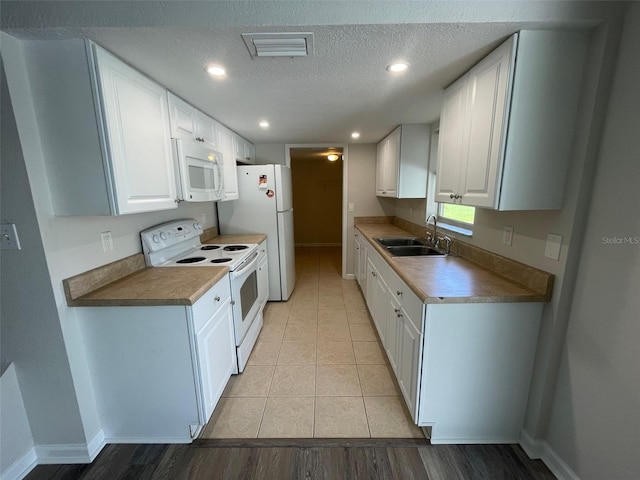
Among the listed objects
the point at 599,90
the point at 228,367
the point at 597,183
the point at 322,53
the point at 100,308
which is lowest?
the point at 228,367

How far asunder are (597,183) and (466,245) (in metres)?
0.97

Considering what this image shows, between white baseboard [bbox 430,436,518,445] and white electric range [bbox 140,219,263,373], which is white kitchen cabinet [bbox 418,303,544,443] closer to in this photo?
white baseboard [bbox 430,436,518,445]

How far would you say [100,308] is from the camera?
4.47 ft

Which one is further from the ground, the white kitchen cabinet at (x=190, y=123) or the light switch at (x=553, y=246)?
the white kitchen cabinet at (x=190, y=123)

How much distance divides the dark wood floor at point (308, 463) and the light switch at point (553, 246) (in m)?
1.14

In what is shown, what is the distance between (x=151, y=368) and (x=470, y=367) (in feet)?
5.93

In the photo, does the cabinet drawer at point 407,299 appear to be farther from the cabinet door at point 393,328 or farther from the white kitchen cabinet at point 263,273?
the white kitchen cabinet at point 263,273

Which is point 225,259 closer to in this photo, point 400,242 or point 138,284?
point 138,284

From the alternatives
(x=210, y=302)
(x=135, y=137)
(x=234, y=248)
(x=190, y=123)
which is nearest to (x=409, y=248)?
(x=234, y=248)

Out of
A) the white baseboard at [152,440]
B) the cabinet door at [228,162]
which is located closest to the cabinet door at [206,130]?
the cabinet door at [228,162]

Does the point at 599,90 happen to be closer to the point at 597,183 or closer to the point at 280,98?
the point at 597,183

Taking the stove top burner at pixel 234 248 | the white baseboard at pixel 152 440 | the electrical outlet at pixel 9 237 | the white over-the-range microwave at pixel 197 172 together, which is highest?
the white over-the-range microwave at pixel 197 172

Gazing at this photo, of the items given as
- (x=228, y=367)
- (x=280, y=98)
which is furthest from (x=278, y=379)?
(x=280, y=98)

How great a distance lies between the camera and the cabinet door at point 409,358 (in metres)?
1.46
